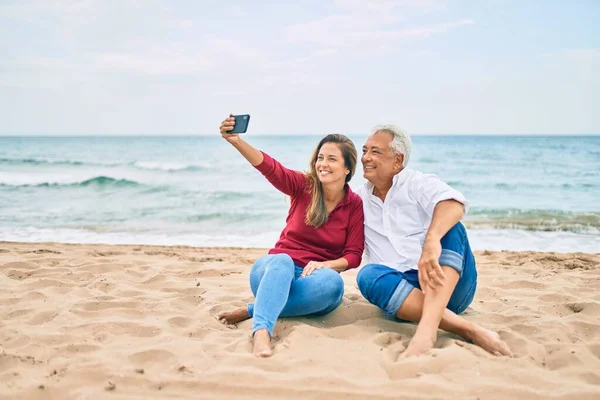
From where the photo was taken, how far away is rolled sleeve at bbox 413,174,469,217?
315 centimetres

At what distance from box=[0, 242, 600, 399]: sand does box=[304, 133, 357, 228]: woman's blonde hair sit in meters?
0.74

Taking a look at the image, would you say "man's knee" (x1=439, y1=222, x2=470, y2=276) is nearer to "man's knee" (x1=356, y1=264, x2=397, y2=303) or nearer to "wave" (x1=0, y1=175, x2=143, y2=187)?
"man's knee" (x1=356, y1=264, x2=397, y2=303)

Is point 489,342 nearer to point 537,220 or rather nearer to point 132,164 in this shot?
point 537,220

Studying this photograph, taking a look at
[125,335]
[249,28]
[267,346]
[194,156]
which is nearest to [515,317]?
[267,346]

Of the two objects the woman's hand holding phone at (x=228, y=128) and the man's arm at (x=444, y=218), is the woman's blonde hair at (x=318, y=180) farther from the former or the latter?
the man's arm at (x=444, y=218)

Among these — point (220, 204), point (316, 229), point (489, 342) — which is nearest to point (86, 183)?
point (220, 204)

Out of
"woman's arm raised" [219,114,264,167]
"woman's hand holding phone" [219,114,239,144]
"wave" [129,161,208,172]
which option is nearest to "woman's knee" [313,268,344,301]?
"woman's arm raised" [219,114,264,167]

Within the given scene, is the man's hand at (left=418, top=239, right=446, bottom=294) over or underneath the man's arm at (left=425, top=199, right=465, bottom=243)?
underneath

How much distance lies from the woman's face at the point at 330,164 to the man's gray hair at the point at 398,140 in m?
0.35

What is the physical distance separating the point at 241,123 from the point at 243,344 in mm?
1548

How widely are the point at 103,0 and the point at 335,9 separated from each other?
9.04m

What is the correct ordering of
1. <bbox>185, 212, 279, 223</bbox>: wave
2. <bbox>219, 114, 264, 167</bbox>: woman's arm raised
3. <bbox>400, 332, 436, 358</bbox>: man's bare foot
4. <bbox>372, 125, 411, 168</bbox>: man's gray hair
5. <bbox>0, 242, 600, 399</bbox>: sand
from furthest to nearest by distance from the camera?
<bbox>185, 212, 279, 223</bbox>: wave < <bbox>219, 114, 264, 167</bbox>: woman's arm raised < <bbox>372, 125, 411, 168</bbox>: man's gray hair < <bbox>400, 332, 436, 358</bbox>: man's bare foot < <bbox>0, 242, 600, 399</bbox>: sand

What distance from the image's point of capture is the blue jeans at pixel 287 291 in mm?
3211

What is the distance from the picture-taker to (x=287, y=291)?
3.30m
